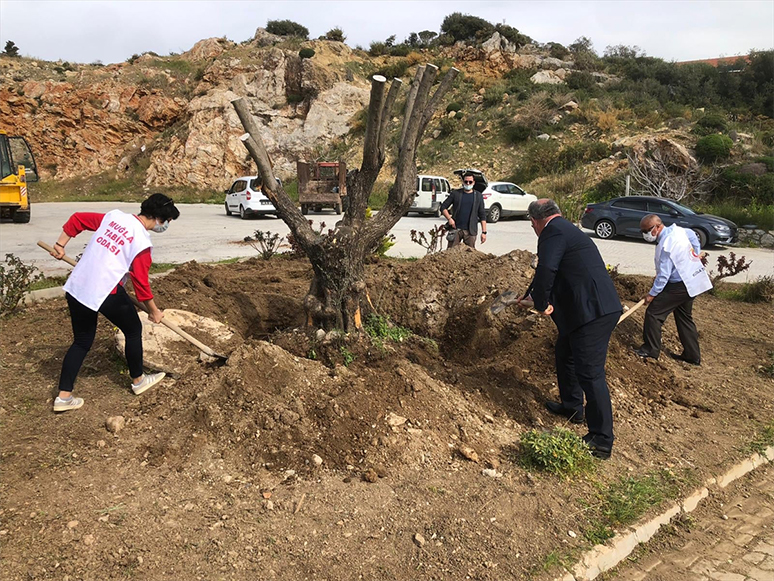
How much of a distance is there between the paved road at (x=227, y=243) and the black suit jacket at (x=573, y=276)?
775 centimetres

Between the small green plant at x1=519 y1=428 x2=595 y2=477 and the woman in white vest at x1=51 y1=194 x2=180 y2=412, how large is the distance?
9.03ft

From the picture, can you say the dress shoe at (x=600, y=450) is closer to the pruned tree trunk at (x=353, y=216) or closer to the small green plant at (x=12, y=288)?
the pruned tree trunk at (x=353, y=216)

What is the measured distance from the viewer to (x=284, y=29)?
5144 centimetres

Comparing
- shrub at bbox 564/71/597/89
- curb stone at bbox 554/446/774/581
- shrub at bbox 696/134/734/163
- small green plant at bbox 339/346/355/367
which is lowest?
curb stone at bbox 554/446/774/581

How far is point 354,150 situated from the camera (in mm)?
36875

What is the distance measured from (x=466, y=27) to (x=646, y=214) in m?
37.4

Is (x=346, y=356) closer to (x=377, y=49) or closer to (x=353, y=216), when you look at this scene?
(x=353, y=216)

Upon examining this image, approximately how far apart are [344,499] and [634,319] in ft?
15.0

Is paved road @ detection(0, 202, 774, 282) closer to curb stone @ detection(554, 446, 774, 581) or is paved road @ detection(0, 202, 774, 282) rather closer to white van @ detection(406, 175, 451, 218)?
white van @ detection(406, 175, 451, 218)

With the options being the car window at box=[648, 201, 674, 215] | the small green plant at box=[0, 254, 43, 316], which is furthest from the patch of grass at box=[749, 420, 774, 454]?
the car window at box=[648, 201, 674, 215]

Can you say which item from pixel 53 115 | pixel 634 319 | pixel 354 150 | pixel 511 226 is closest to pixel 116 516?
pixel 634 319

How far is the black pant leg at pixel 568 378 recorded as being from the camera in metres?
4.38

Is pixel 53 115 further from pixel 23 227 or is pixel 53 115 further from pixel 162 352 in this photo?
pixel 162 352

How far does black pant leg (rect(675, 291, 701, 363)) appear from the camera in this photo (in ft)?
19.6
